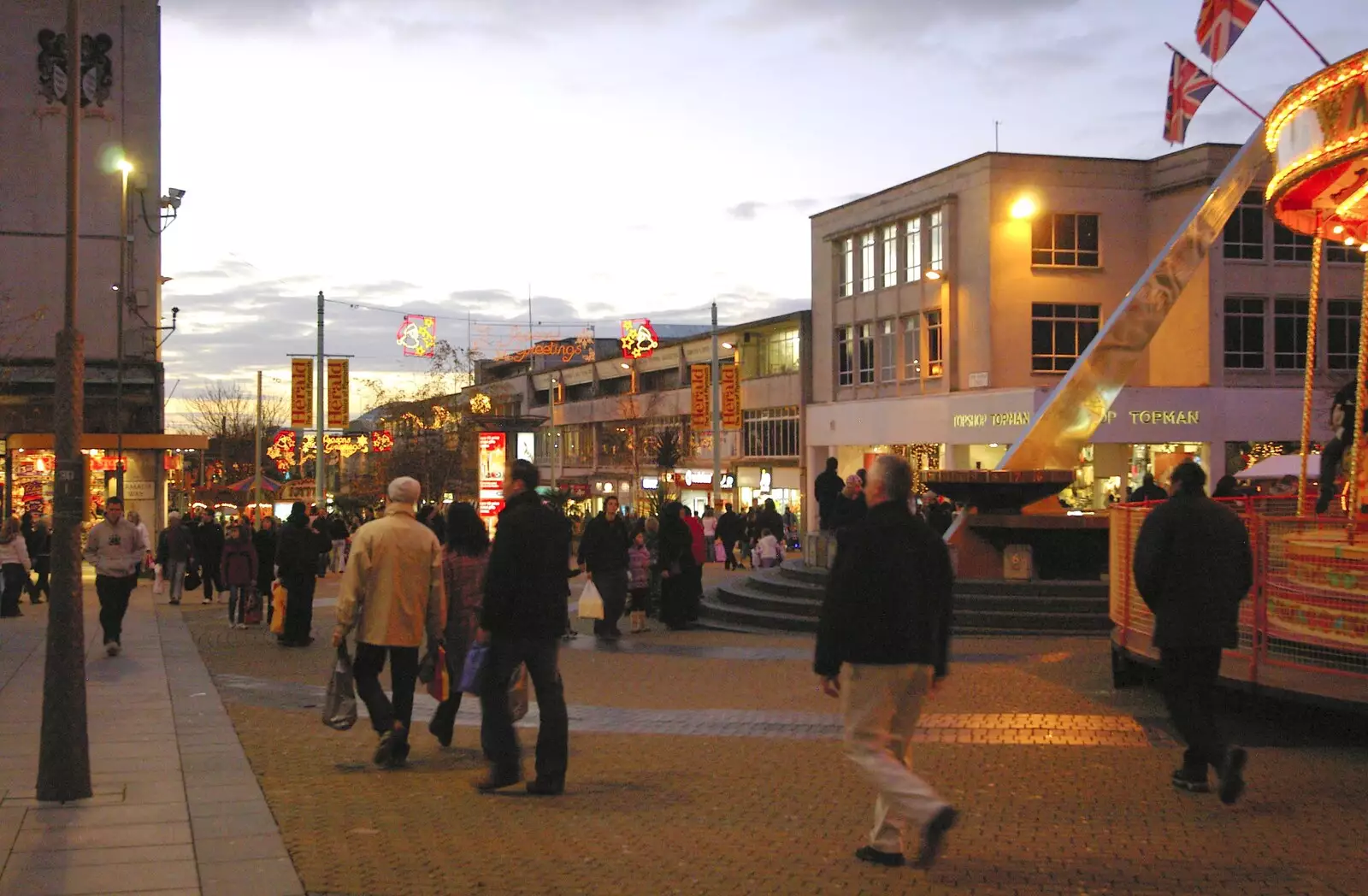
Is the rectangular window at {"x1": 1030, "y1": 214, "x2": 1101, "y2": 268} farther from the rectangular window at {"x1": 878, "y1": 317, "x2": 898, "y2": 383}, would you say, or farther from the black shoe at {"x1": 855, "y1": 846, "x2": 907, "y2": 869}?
the black shoe at {"x1": 855, "y1": 846, "x2": 907, "y2": 869}

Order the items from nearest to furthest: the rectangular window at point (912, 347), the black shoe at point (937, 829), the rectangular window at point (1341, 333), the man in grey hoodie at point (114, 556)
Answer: the black shoe at point (937, 829) < the man in grey hoodie at point (114, 556) < the rectangular window at point (1341, 333) < the rectangular window at point (912, 347)

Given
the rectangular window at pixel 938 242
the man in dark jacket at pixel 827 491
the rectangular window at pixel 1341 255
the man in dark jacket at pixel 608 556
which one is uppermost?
the rectangular window at pixel 938 242

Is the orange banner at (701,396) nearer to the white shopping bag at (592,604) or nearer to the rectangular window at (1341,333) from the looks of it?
the rectangular window at (1341,333)

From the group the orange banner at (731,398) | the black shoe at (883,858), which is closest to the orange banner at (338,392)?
the orange banner at (731,398)

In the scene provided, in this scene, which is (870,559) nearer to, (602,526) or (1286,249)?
(602,526)

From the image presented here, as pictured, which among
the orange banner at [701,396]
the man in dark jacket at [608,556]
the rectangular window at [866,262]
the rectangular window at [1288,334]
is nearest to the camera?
the man in dark jacket at [608,556]

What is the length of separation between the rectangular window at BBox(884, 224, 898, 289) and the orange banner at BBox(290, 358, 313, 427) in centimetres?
1902

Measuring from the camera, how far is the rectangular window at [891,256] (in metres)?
49.0

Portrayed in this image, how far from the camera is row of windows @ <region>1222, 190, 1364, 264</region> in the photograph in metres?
43.0

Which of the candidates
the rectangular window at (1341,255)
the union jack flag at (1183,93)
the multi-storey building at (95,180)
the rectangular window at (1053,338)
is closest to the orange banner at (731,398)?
the rectangular window at (1053,338)

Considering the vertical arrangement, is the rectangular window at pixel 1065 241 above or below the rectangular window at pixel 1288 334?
above

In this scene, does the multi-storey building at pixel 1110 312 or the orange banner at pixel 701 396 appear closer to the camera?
the multi-storey building at pixel 1110 312

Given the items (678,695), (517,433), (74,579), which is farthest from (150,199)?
(74,579)

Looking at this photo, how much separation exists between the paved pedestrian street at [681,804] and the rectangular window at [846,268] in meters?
39.4
